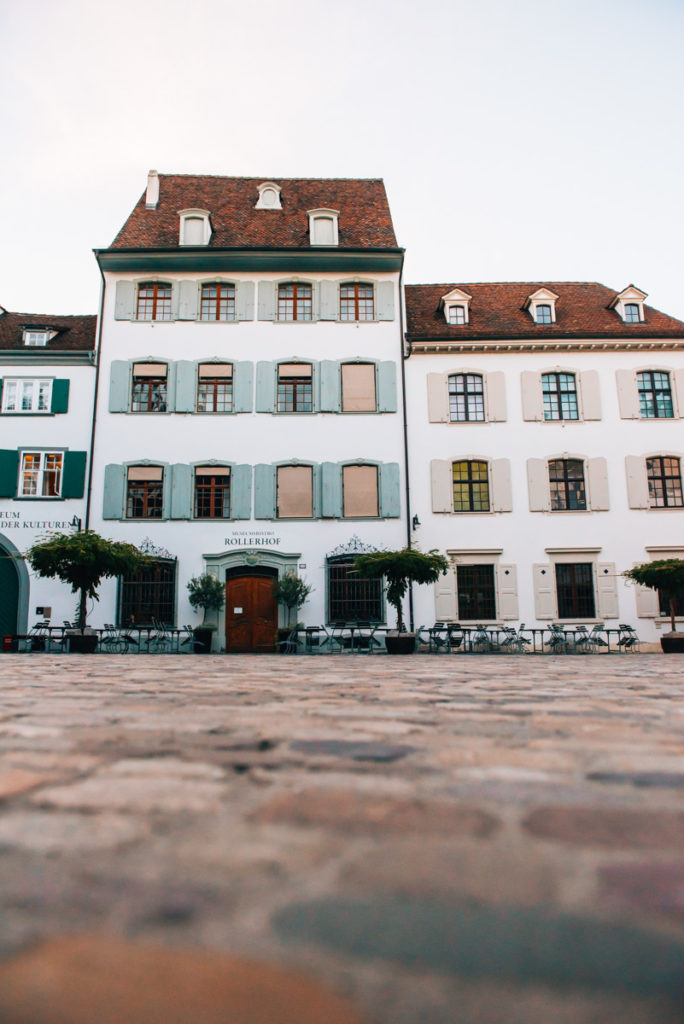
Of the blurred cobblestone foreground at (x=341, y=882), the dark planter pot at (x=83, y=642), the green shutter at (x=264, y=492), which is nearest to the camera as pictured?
the blurred cobblestone foreground at (x=341, y=882)

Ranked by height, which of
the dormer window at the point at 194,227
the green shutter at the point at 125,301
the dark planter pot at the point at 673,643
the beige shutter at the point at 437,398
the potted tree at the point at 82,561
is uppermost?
the dormer window at the point at 194,227

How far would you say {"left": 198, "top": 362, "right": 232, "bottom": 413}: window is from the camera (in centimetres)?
1980

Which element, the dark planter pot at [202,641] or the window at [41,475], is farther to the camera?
the window at [41,475]

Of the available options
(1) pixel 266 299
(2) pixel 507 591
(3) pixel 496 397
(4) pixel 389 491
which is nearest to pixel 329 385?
(1) pixel 266 299

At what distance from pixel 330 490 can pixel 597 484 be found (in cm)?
792

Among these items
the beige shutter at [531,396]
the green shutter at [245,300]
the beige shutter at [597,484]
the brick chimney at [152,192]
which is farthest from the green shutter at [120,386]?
the beige shutter at [597,484]

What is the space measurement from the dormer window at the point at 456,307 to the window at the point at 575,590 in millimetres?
8496

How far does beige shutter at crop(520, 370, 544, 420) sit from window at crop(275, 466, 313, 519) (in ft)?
22.4

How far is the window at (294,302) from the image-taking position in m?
20.6

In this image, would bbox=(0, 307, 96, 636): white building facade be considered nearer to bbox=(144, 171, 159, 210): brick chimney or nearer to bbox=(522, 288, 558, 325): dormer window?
bbox=(144, 171, 159, 210): brick chimney

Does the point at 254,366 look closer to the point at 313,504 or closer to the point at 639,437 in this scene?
the point at 313,504

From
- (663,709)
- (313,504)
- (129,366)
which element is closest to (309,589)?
(313,504)

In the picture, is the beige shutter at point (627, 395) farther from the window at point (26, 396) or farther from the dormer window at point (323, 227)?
the window at point (26, 396)

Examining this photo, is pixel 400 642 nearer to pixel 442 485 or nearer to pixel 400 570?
pixel 400 570
